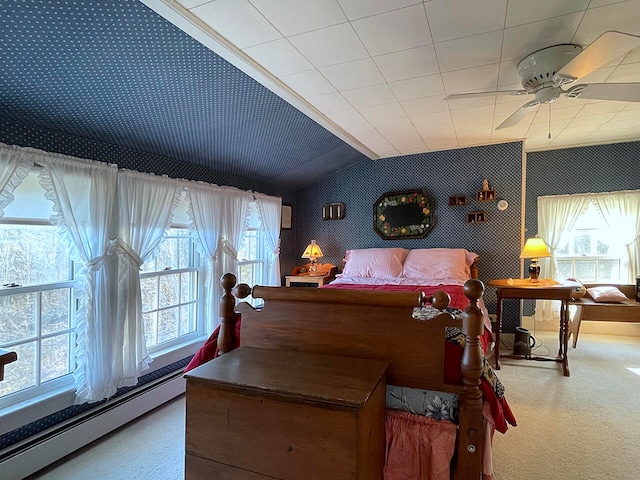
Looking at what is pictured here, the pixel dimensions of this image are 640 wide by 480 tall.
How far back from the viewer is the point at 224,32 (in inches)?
69.2

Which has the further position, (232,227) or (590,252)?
(590,252)

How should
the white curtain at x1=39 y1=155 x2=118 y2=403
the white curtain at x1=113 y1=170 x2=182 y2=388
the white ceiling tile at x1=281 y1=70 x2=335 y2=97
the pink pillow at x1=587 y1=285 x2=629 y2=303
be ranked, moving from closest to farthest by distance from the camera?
the white curtain at x1=39 y1=155 x2=118 y2=403 → the white ceiling tile at x1=281 y1=70 x2=335 y2=97 → the white curtain at x1=113 y1=170 x2=182 y2=388 → the pink pillow at x1=587 y1=285 x2=629 y2=303

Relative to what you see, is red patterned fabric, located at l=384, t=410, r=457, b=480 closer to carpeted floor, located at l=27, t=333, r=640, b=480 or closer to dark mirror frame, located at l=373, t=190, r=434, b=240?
carpeted floor, located at l=27, t=333, r=640, b=480

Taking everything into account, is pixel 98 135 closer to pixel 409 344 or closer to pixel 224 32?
pixel 224 32

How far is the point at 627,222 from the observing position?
13.6 ft

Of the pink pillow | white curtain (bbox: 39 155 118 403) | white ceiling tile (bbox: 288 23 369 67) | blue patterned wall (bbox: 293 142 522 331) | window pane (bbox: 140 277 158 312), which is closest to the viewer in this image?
white ceiling tile (bbox: 288 23 369 67)

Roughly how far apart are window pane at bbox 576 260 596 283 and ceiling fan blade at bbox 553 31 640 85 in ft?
11.5

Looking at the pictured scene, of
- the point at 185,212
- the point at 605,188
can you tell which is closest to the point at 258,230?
the point at 185,212

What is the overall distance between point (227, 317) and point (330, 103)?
185cm

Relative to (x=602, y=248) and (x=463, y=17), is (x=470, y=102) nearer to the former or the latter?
(x=463, y=17)

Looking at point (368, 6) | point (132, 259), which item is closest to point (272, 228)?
point (132, 259)

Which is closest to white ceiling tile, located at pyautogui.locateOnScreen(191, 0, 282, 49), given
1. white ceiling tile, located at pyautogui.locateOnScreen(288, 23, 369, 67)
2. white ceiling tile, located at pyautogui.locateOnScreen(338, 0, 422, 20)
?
white ceiling tile, located at pyautogui.locateOnScreen(288, 23, 369, 67)

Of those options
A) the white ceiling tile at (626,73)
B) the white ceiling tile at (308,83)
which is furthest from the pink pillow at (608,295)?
the white ceiling tile at (308,83)

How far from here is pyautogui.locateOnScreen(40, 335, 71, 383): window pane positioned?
2139 millimetres
